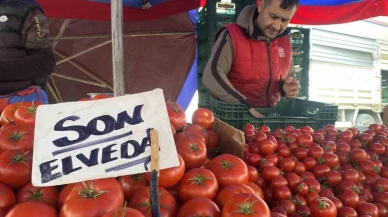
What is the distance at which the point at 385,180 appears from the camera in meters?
1.68

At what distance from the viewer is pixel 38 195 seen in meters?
0.95

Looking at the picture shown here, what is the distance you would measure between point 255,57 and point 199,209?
1972 mm

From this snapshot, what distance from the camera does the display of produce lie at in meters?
0.90

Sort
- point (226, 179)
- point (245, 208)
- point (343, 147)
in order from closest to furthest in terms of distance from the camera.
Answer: point (245, 208)
point (226, 179)
point (343, 147)

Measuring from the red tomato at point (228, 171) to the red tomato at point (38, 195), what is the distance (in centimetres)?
53

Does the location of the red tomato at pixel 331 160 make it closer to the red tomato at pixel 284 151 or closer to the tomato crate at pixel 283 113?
the red tomato at pixel 284 151

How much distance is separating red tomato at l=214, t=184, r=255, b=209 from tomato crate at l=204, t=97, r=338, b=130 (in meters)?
1.10

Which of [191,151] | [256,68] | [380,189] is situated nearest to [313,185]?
[380,189]

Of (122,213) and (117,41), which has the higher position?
(117,41)

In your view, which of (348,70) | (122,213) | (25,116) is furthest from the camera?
(348,70)

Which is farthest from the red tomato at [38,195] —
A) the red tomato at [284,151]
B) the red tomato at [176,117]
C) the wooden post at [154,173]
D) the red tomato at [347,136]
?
the red tomato at [347,136]

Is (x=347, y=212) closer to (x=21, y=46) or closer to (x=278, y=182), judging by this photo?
(x=278, y=182)

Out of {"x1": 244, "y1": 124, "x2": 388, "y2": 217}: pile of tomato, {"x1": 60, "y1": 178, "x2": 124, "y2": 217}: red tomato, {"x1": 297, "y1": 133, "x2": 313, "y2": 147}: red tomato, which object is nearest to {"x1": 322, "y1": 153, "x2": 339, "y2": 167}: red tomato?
{"x1": 244, "y1": 124, "x2": 388, "y2": 217}: pile of tomato

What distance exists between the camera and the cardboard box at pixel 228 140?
4.77ft
